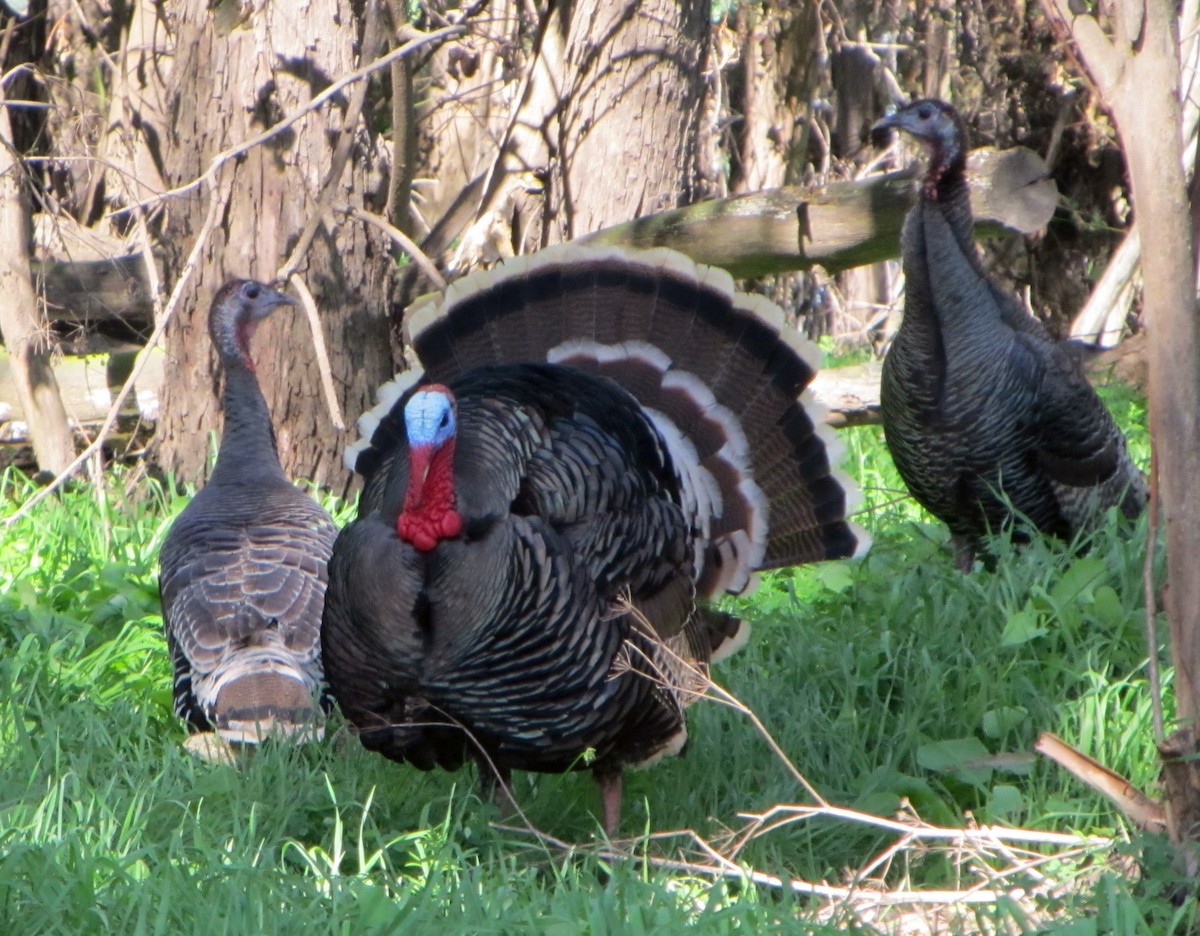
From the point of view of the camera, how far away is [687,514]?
145 inches

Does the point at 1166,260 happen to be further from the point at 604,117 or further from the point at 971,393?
the point at 604,117

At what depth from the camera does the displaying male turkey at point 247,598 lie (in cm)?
386

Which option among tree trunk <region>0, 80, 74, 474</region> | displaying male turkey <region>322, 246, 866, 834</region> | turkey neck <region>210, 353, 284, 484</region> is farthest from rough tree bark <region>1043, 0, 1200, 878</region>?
tree trunk <region>0, 80, 74, 474</region>

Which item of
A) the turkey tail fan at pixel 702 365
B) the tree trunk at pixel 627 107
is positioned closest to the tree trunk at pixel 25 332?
the tree trunk at pixel 627 107

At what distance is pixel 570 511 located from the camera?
321 centimetres

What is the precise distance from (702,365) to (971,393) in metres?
1.22

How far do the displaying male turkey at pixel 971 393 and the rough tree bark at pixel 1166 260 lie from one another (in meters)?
2.25

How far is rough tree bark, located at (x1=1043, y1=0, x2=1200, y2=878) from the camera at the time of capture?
7.82ft

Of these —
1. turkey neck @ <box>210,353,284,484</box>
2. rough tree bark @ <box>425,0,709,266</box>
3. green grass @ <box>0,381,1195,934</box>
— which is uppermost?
rough tree bark @ <box>425,0,709,266</box>

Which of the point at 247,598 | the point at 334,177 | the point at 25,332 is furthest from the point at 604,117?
the point at 25,332

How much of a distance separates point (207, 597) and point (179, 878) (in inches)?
58.9

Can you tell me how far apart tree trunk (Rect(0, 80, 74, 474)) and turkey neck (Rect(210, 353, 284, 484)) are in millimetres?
1640

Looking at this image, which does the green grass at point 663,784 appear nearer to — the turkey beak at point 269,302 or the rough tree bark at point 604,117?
the turkey beak at point 269,302

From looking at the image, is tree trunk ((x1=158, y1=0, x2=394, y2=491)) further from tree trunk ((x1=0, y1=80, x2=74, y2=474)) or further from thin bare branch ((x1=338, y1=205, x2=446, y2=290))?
tree trunk ((x1=0, y1=80, x2=74, y2=474))
